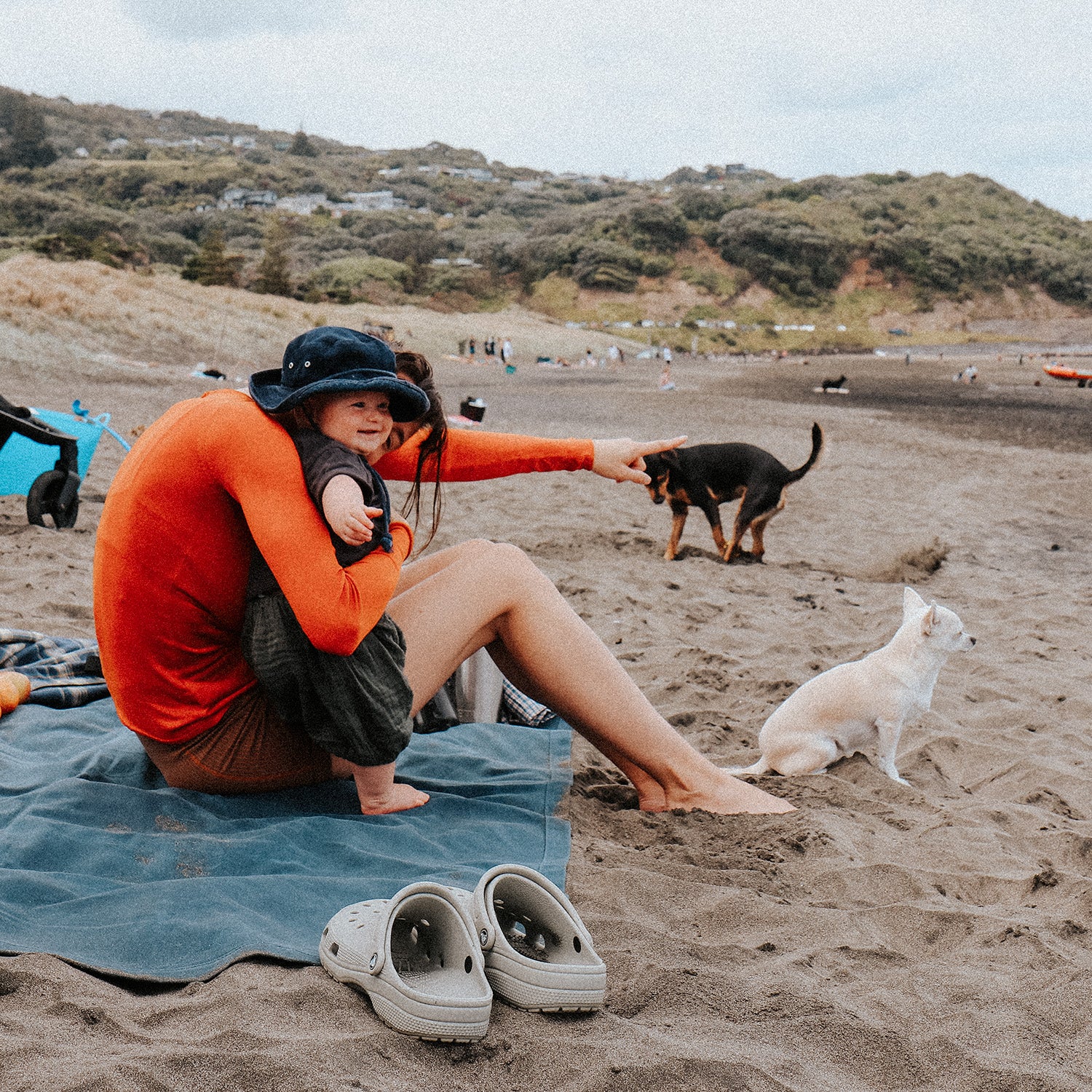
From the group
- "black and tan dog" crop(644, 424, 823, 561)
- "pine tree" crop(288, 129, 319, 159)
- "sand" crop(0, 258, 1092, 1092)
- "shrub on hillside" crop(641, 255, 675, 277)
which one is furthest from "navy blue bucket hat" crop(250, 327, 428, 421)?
"pine tree" crop(288, 129, 319, 159)

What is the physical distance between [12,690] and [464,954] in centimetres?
192

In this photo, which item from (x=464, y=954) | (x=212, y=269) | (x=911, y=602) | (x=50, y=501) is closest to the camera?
(x=464, y=954)

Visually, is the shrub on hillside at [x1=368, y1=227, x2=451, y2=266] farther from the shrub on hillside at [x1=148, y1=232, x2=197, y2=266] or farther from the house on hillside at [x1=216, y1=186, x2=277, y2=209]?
the house on hillside at [x1=216, y1=186, x2=277, y2=209]

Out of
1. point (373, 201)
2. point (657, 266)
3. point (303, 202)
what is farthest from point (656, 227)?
point (373, 201)

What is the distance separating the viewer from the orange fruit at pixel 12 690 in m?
2.85

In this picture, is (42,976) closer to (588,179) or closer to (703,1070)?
(703,1070)

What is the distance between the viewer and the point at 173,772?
229 centimetres

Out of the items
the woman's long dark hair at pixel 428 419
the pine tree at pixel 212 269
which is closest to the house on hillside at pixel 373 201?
the pine tree at pixel 212 269

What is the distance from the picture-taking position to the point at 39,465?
5.82 metres

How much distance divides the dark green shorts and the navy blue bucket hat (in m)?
0.42

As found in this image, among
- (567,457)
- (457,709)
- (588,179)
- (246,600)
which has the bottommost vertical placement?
(457,709)

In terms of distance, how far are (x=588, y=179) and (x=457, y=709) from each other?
147m

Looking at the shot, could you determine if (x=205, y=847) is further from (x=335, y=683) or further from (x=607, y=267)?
(x=607, y=267)

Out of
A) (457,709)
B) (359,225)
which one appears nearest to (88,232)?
(359,225)
